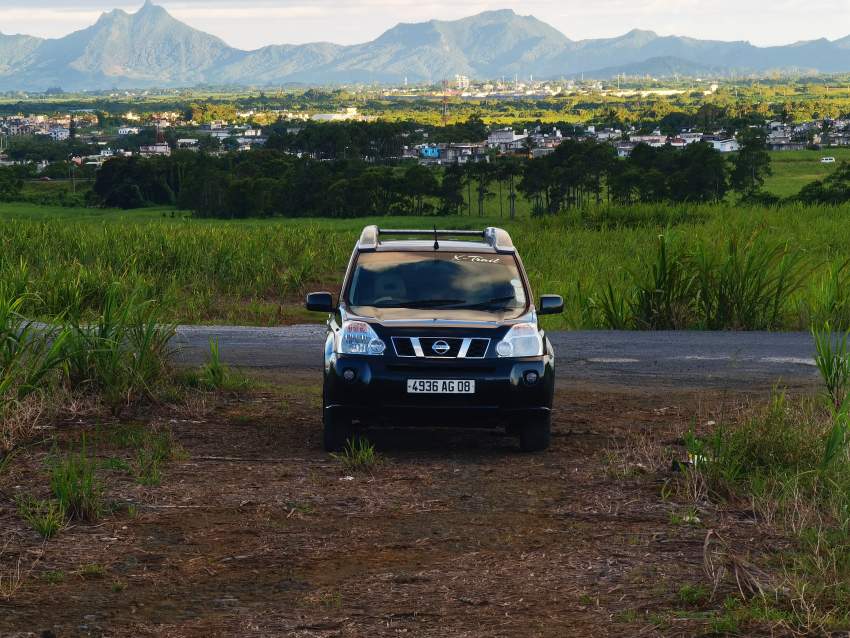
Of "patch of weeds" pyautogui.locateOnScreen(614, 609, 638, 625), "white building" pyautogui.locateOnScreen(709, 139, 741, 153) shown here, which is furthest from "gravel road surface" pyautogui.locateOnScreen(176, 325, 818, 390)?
"white building" pyautogui.locateOnScreen(709, 139, 741, 153)

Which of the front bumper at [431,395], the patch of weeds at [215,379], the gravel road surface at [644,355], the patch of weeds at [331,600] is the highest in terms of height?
the front bumper at [431,395]

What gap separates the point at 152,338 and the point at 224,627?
19.6ft

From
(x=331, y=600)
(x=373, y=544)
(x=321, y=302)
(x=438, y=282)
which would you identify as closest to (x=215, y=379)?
(x=321, y=302)

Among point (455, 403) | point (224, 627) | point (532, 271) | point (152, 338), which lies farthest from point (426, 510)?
point (532, 271)

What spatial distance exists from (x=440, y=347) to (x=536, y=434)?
3.74 feet

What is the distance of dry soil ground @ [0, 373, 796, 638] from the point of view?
5.89 meters

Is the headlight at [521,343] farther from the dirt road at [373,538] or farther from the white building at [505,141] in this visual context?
the white building at [505,141]

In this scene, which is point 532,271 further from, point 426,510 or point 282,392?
point 426,510

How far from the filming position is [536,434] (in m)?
9.57

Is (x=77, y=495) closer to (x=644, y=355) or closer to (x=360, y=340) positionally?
(x=360, y=340)

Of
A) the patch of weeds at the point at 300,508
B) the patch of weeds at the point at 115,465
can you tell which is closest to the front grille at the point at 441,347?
the patch of weeds at the point at 300,508

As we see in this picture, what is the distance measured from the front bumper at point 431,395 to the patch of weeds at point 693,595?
3.13m

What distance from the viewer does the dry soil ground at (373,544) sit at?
5.89 metres

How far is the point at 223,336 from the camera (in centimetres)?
1872
